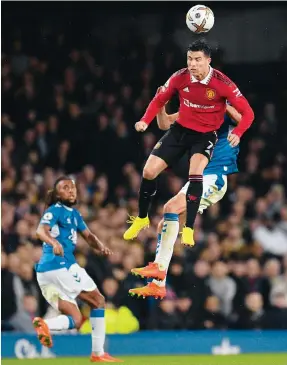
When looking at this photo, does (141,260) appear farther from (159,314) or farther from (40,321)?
(40,321)

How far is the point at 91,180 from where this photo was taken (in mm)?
17547

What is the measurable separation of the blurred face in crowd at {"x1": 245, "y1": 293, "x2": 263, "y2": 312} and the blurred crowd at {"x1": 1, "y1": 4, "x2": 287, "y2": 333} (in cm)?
2

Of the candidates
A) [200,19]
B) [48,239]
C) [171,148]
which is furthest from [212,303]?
[200,19]

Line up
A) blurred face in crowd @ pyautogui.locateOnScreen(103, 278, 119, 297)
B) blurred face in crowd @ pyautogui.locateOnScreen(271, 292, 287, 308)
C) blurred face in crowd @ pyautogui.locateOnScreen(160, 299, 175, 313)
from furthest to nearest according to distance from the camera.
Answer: blurred face in crowd @ pyautogui.locateOnScreen(271, 292, 287, 308)
blurred face in crowd @ pyautogui.locateOnScreen(160, 299, 175, 313)
blurred face in crowd @ pyautogui.locateOnScreen(103, 278, 119, 297)

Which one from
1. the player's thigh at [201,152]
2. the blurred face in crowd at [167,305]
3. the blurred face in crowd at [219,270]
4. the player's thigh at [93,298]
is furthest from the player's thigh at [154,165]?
the blurred face in crowd at [219,270]

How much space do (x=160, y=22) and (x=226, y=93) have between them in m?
10.6

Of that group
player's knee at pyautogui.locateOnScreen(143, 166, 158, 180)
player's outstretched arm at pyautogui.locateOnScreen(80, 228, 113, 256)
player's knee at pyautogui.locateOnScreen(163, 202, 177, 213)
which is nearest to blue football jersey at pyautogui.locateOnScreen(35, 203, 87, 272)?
player's outstretched arm at pyautogui.locateOnScreen(80, 228, 113, 256)

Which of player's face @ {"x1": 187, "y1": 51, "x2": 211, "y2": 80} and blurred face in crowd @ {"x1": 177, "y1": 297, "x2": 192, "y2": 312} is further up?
player's face @ {"x1": 187, "y1": 51, "x2": 211, "y2": 80}

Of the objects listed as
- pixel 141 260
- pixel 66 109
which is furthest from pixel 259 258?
pixel 66 109

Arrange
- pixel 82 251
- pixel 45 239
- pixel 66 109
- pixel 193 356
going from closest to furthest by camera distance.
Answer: pixel 45 239, pixel 193 356, pixel 82 251, pixel 66 109

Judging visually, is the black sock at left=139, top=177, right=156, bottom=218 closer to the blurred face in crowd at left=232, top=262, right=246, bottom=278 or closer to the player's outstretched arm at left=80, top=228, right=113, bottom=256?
the player's outstretched arm at left=80, top=228, right=113, bottom=256

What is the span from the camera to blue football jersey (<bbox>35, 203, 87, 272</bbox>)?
41.9 ft

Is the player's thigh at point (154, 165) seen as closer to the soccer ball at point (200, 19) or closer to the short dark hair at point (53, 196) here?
the soccer ball at point (200, 19)

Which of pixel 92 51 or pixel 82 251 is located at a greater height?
pixel 92 51
